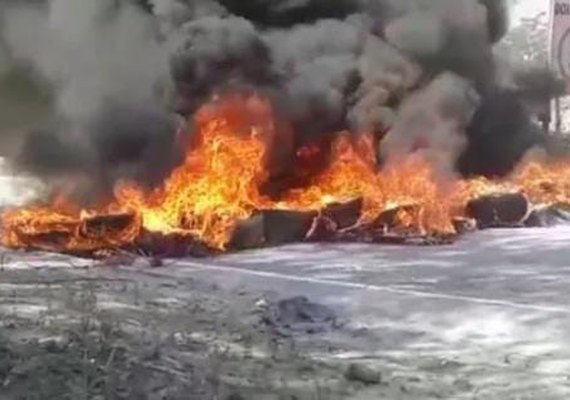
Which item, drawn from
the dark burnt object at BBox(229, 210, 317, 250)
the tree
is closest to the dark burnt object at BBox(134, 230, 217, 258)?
the dark burnt object at BBox(229, 210, 317, 250)

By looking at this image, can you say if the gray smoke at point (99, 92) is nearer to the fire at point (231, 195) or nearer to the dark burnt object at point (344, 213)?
the fire at point (231, 195)

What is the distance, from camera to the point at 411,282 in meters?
5.49

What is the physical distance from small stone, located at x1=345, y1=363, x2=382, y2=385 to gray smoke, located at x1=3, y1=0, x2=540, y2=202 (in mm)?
3716

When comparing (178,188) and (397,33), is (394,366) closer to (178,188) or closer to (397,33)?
(178,188)

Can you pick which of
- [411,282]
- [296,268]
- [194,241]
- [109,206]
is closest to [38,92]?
[109,206]

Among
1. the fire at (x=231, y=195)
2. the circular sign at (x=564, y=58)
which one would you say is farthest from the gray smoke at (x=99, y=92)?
the circular sign at (x=564, y=58)

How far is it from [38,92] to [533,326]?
16.7 ft

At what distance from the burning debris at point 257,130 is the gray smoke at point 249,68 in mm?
12

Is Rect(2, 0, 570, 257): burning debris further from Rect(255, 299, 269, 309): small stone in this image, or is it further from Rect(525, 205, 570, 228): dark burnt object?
Rect(255, 299, 269, 309): small stone

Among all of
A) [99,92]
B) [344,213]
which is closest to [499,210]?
[344,213]

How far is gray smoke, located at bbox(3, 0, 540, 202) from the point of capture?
7.76m

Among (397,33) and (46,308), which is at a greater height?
(397,33)

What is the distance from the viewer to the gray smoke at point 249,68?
776 centimetres

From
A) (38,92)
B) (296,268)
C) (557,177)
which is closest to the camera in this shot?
(296,268)
